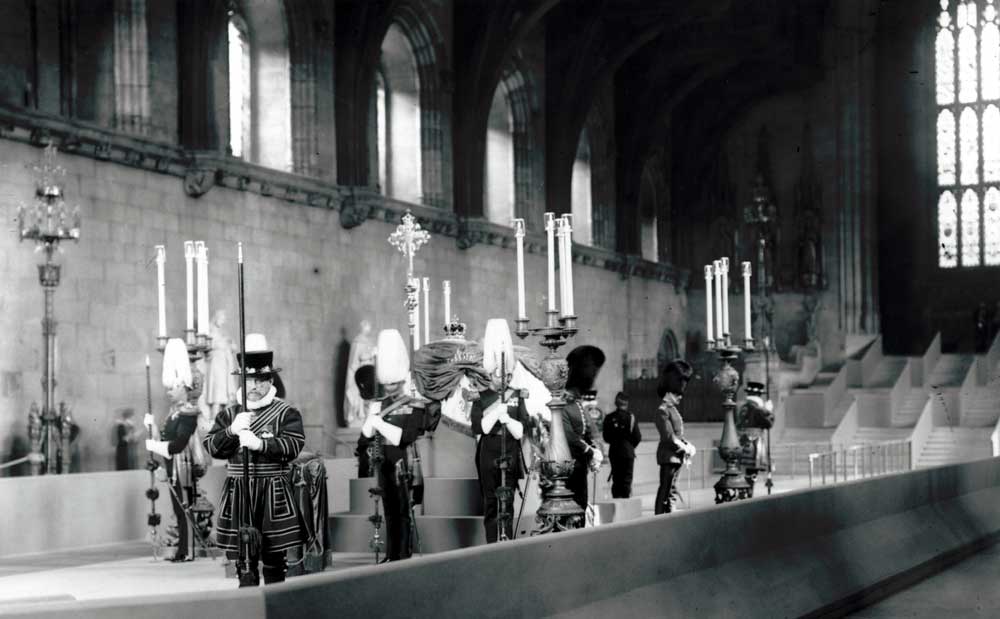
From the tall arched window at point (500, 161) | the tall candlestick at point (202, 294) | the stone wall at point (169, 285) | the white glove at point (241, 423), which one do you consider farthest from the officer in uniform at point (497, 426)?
the tall arched window at point (500, 161)

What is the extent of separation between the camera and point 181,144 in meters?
22.3

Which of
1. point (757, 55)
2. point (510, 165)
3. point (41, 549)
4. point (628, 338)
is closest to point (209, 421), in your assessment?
point (41, 549)

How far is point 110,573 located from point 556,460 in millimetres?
4748

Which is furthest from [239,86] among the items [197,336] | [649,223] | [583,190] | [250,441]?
[649,223]

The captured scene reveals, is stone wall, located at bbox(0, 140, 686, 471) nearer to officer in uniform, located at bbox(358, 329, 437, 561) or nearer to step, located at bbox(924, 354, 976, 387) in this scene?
officer in uniform, located at bbox(358, 329, 437, 561)

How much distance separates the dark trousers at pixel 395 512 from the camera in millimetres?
10479

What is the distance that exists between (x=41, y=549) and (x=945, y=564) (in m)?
8.31

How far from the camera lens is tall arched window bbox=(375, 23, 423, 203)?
2966 centimetres

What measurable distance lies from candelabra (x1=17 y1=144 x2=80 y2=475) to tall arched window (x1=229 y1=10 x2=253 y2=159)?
5.94 m

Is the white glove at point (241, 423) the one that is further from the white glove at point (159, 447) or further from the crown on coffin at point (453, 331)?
the crown on coffin at point (453, 331)

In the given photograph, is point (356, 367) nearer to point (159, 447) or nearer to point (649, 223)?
point (159, 447)

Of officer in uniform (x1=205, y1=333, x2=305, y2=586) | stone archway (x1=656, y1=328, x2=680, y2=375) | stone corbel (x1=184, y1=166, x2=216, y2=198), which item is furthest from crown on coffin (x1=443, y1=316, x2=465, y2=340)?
stone archway (x1=656, y1=328, x2=680, y2=375)

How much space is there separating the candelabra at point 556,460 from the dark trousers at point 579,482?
6.26 ft

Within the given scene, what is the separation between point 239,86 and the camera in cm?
2517
